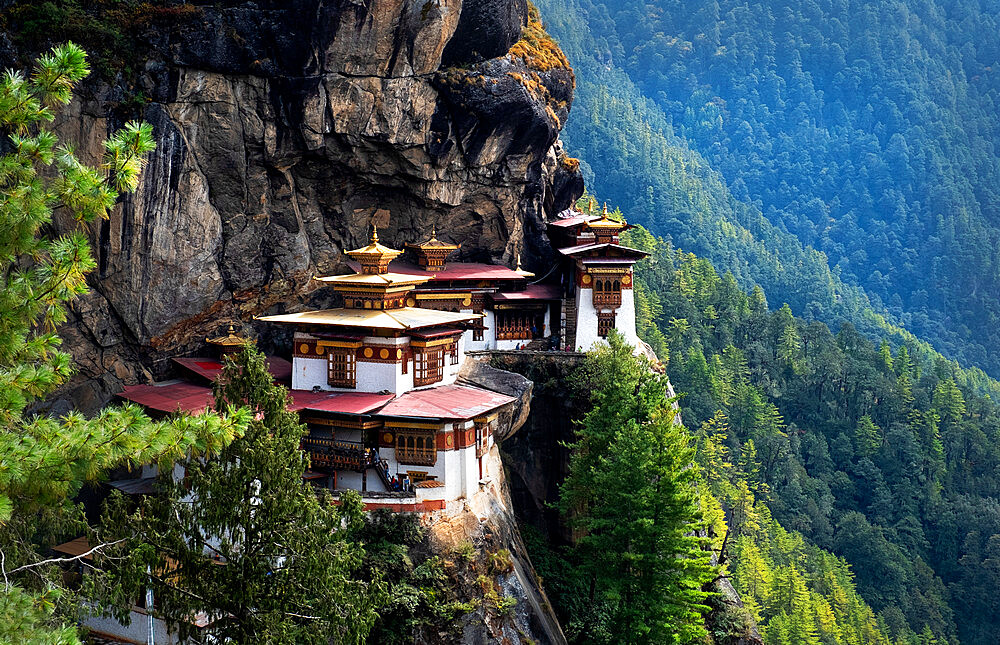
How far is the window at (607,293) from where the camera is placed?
36.7 metres

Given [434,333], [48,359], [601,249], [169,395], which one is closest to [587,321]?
[601,249]

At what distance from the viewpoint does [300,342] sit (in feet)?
96.8

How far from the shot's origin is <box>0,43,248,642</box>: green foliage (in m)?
13.1

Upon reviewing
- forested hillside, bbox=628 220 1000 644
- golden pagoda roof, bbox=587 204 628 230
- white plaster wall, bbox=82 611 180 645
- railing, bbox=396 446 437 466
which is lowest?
forested hillside, bbox=628 220 1000 644

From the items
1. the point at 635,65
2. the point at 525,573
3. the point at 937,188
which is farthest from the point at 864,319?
the point at 525,573

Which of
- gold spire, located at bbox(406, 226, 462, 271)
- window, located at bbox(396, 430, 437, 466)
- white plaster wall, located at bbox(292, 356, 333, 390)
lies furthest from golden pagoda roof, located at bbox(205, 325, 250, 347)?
gold spire, located at bbox(406, 226, 462, 271)

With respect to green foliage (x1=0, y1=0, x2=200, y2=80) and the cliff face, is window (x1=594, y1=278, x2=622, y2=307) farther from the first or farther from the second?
green foliage (x1=0, y1=0, x2=200, y2=80)

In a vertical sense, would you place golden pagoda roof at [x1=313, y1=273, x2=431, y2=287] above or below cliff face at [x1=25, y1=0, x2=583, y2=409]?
below

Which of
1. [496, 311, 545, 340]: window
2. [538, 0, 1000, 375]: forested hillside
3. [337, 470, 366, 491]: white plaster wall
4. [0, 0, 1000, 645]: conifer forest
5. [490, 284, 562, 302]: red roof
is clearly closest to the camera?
[0, 0, 1000, 645]: conifer forest

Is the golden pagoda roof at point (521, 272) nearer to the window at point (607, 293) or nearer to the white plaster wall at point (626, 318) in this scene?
the window at point (607, 293)

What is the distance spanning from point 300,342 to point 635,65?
6308 inches

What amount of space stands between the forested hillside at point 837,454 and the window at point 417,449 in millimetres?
28731

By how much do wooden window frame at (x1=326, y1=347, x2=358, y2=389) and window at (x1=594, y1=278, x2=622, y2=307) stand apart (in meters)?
10.9

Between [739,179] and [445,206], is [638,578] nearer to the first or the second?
[445,206]
